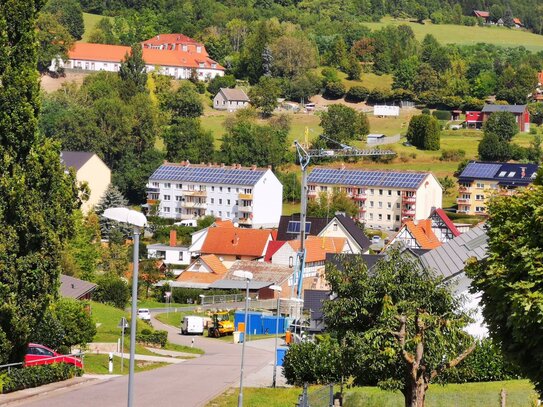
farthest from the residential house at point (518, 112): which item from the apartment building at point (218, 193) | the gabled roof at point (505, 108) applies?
the apartment building at point (218, 193)

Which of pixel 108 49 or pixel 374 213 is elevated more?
pixel 108 49

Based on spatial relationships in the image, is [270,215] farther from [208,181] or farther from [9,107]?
[9,107]

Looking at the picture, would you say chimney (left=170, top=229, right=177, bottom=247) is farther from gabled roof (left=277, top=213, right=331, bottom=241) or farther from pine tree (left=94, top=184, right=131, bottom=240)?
gabled roof (left=277, top=213, right=331, bottom=241)

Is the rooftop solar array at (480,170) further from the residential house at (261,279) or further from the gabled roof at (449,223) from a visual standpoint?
the residential house at (261,279)

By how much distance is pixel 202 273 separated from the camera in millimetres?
92188

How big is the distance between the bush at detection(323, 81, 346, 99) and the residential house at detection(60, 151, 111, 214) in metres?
56.4

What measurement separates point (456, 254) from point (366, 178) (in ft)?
290

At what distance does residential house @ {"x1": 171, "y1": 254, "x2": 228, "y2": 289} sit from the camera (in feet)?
297

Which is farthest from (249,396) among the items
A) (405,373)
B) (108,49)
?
(108,49)

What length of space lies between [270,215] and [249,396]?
92066mm

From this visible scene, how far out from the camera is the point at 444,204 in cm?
13075

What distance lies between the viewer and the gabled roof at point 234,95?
561 ft

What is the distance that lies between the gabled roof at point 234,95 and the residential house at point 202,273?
258ft

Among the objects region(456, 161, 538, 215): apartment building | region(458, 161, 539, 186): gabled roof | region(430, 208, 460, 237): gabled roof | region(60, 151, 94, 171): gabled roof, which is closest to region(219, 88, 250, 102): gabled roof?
region(458, 161, 539, 186): gabled roof
